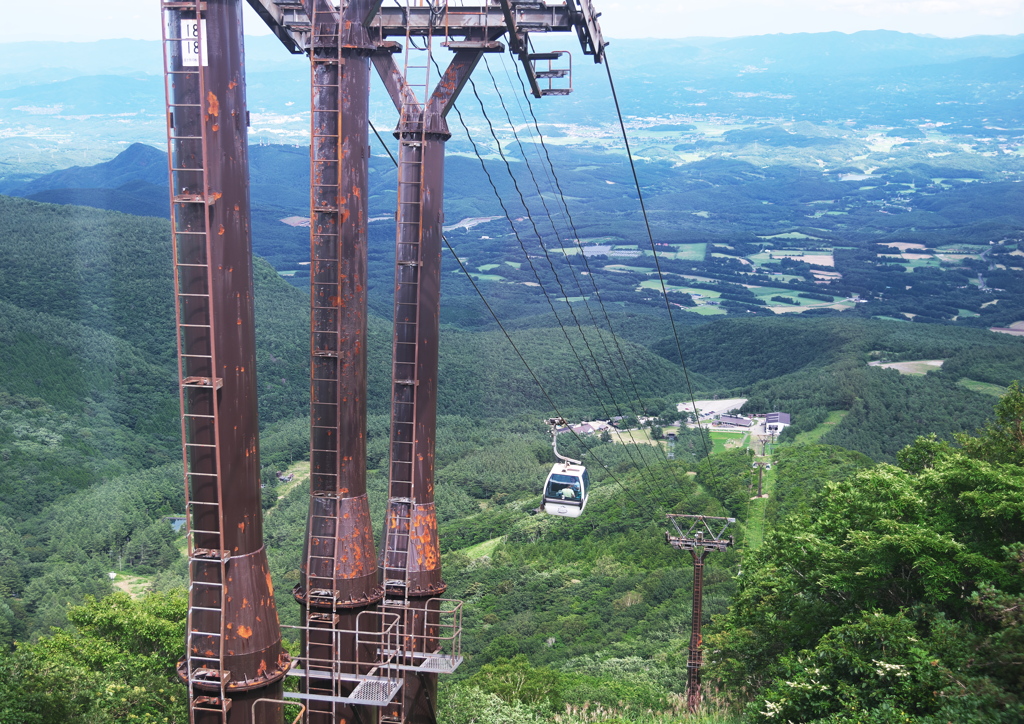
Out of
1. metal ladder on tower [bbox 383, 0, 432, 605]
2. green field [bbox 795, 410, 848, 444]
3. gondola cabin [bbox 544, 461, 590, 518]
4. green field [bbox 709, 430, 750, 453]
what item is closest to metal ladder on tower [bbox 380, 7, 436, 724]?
metal ladder on tower [bbox 383, 0, 432, 605]

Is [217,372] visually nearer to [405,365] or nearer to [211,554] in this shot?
[211,554]

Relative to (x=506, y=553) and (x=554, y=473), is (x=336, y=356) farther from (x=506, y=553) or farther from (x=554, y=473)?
(x=506, y=553)

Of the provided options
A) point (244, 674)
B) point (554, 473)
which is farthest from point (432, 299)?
point (554, 473)

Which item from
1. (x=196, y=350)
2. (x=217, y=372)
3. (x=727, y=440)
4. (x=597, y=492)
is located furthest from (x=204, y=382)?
Result: (x=727, y=440)

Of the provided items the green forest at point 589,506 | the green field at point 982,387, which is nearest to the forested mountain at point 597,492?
the green forest at point 589,506

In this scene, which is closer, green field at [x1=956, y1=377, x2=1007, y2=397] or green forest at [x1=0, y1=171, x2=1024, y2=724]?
green forest at [x1=0, y1=171, x2=1024, y2=724]

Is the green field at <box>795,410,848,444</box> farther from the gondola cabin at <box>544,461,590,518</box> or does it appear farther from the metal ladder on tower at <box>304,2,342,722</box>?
the metal ladder on tower at <box>304,2,342,722</box>

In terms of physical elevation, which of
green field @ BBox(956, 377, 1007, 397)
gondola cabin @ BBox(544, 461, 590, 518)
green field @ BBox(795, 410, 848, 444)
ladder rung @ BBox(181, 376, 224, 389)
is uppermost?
ladder rung @ BBox(181, 376, 224, 389)
